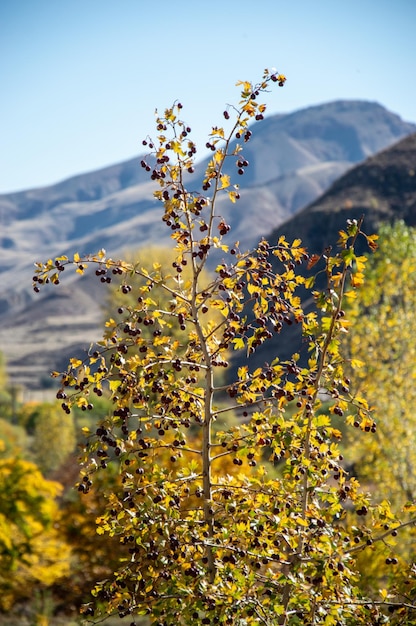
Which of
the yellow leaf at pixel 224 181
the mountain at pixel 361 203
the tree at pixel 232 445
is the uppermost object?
the yellow leaf at pixel 224 181

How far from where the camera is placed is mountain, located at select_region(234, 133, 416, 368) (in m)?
72.2

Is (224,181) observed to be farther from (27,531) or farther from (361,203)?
(361,203)

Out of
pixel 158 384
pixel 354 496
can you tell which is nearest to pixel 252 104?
pixel 158 384

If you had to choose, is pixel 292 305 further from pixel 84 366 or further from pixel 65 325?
pixel 65 325

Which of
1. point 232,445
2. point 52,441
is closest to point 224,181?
point 232,445

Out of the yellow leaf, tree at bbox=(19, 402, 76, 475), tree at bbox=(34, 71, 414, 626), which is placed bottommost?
tree at bbox=(19, 402, 76, 475)

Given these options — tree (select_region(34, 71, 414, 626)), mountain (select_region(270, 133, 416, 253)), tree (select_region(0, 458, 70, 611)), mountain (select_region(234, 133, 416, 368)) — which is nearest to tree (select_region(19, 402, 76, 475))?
tree (select_region(0, 458, 70, 611))

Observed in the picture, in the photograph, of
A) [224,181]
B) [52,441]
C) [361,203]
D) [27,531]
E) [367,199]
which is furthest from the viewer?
[367,199]

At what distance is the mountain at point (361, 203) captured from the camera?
237 feet

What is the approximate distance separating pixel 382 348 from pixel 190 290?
368 inches

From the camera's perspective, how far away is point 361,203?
7694 centimetres

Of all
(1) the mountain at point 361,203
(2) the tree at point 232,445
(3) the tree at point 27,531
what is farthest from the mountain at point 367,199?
(2) the tree at point 232,445

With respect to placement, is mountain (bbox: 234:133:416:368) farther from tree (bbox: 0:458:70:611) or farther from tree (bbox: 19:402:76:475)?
tree (bbox: 0:458:70:611)

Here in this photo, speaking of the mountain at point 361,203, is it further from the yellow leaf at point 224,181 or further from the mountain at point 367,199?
the yellow leaf at point 224,181
